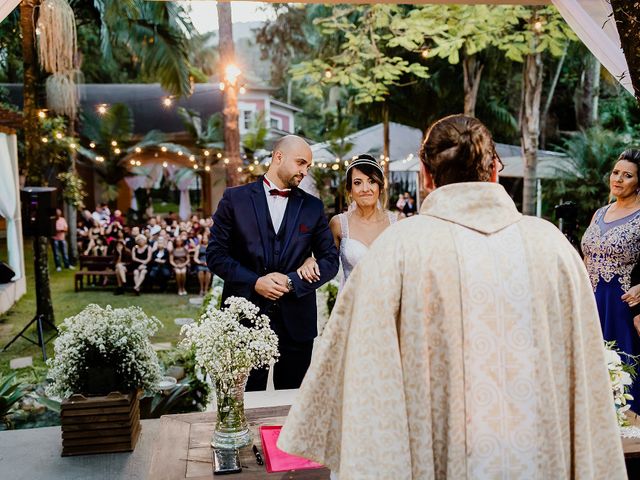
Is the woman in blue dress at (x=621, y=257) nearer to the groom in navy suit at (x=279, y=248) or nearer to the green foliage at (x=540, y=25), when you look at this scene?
the groom in navy suit at (x=279, y=248)

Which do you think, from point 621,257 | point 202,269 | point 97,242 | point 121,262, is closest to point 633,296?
point 621,257

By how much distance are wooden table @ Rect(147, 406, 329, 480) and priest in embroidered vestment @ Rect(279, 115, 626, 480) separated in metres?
0.76

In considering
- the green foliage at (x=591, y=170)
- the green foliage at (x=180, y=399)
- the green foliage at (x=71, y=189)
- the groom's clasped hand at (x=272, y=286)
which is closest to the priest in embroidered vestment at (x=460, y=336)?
the groom's clasped hand at (x=272, y=286)

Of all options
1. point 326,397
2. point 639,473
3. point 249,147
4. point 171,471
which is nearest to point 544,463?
point 326,397

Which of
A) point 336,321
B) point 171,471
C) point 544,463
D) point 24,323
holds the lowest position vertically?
point 24,323

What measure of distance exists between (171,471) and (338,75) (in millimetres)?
8889

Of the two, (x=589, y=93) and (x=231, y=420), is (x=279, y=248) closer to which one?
(x=231, y=420)

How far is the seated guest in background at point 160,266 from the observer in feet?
40.7

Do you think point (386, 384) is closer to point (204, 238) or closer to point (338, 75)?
point (338, 75)

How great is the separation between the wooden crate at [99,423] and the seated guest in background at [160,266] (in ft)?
28.8

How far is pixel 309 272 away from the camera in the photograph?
346 centimetres

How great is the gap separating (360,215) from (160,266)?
28.9 ft

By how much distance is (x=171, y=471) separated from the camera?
234cm

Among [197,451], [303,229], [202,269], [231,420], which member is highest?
[303,229]
